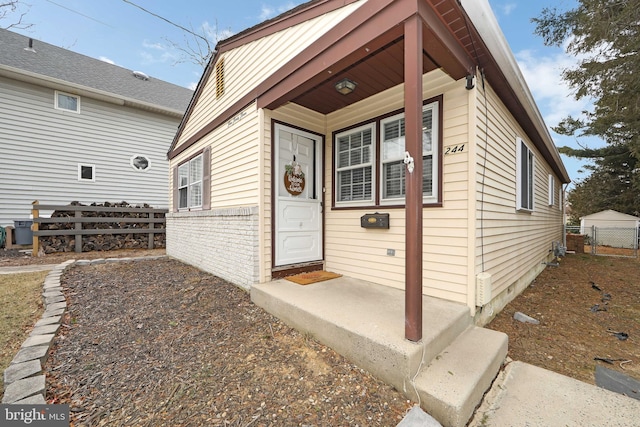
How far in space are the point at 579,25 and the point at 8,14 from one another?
13.6 metres

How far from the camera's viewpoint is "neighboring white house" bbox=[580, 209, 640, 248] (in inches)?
471

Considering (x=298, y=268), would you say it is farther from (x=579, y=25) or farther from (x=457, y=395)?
(x=579, y=25)

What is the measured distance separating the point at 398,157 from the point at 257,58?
2626 mm

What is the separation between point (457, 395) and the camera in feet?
5.47

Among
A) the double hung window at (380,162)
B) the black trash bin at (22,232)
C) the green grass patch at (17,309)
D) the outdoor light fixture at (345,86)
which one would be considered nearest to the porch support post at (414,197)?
the double hung window at (380,162)

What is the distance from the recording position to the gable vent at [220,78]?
16.1 ft

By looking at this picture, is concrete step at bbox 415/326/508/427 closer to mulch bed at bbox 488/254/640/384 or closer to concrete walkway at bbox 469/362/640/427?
concrete walkway at bbox 469/362/640/427

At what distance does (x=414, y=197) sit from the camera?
200cm

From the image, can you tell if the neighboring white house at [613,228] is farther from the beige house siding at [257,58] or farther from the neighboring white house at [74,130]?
the neighboring white house at [74,130]

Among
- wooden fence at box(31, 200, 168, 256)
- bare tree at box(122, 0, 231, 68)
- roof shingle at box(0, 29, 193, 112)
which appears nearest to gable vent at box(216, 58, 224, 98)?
wooden fence at box(31, 200, 168, 256)

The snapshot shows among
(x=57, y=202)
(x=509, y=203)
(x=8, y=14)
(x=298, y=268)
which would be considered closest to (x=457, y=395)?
(x=298, y=268)

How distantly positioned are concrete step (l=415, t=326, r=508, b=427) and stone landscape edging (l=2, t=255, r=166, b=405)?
2521 mm

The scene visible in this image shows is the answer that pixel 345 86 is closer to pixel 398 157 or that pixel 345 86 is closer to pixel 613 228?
pixel 398 157

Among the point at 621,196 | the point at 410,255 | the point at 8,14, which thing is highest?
the point at 8,14
